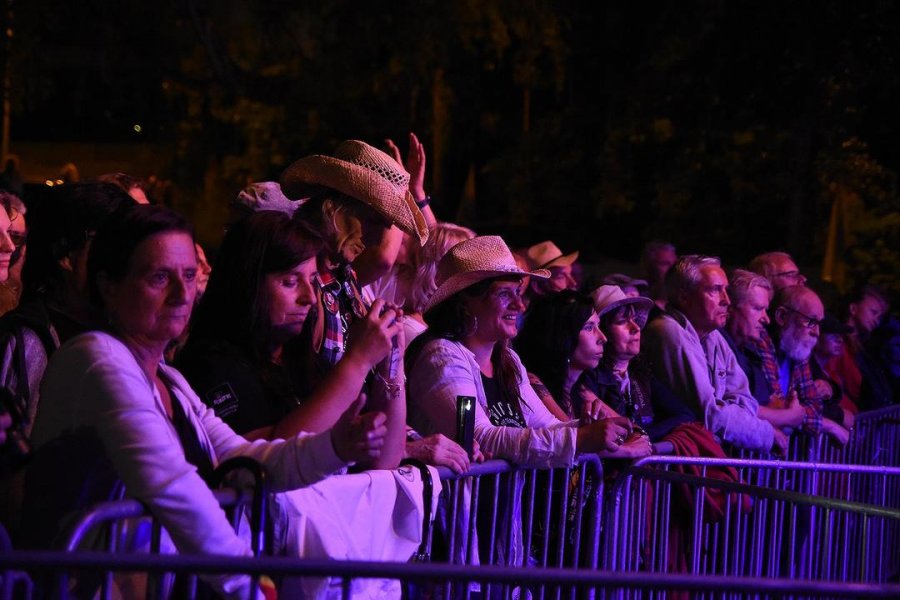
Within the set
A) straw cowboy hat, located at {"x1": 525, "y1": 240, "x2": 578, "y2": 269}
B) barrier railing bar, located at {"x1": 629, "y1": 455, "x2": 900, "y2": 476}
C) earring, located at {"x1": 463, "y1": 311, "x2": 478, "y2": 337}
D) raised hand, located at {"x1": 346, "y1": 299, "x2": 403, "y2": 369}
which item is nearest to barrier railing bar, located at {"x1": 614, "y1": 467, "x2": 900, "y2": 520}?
barrier railing bar, located at {"x1": 629, "y1": 455, "x2": 900, "y2": 476}

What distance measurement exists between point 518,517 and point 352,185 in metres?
1.41

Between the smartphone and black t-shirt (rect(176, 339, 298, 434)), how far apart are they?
33.3 inches

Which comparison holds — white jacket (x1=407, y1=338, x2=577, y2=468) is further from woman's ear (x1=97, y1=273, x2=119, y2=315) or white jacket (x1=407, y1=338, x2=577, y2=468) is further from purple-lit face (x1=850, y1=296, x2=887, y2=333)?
purple-lit face (x1=850, y1=296, x2=887, y2=333)

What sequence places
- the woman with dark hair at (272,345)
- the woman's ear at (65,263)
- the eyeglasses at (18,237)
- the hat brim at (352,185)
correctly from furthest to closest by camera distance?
the eyeglasses at (18,237) < the hat brim at (352,185) < the woman's ear at (65,263) < the woman with dark hair at (272,345)

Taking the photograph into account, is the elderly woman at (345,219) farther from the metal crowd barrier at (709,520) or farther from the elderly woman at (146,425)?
the metal crowd barrier at (709,520)

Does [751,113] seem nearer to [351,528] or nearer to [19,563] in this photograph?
[351,528]

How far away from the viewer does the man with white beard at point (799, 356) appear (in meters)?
8.76

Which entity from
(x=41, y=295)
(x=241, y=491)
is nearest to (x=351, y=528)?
(x=241, y=491)

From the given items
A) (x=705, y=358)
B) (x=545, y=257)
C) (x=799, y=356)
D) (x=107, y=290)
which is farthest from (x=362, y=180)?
(x=799, y=356)

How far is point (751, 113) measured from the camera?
1977cm

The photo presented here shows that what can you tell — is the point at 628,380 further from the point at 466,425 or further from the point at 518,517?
the point at 466,425

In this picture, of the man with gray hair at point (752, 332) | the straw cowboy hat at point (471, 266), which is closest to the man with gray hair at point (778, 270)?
the man with gray hair at point (752, 332)

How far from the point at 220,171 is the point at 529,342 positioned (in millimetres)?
18313

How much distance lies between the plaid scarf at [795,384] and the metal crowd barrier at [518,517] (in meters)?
3.15
